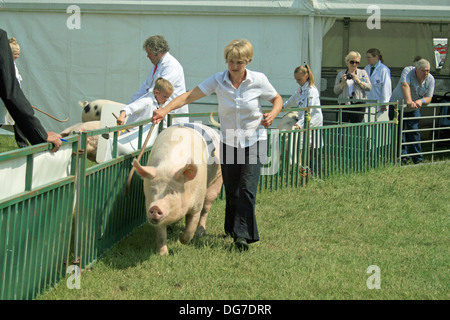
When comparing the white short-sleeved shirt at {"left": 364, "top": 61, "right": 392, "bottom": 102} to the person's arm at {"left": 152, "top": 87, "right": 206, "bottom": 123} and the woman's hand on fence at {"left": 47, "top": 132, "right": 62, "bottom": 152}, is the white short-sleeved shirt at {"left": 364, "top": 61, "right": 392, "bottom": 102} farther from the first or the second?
the woman's hand on fence at {"left": 47, "top": 132, "right": 62, "bottom": 152}

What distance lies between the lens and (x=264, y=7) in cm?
1137

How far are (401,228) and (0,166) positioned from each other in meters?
4.33

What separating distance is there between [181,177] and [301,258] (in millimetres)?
1254

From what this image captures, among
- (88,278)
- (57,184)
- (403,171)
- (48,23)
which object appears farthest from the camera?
(48,23)

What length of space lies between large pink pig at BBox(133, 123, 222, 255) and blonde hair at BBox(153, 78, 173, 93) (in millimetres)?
716

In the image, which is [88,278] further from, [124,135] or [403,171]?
[403,171]

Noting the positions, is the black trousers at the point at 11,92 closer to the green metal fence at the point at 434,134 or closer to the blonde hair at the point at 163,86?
the blonde hair at the point at 163,86

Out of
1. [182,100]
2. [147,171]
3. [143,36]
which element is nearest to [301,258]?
[147,171]

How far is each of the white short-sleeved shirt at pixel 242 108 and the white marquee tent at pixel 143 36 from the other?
6075 millimetres

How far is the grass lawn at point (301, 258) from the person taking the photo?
457cm

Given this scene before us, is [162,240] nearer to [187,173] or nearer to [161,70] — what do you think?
[187,173]

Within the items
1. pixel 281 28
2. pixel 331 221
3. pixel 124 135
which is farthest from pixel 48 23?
pixel 331 221

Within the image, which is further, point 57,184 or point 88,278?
point 88,278

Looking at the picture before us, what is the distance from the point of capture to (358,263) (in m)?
5.30
